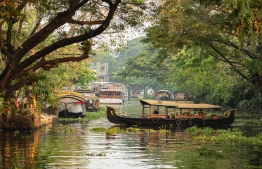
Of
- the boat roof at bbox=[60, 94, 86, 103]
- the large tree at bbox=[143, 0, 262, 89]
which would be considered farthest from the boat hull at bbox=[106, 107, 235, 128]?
the boat roof at bbox=[60, 94, 86, 103]

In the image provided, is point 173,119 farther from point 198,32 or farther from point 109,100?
point 109,100

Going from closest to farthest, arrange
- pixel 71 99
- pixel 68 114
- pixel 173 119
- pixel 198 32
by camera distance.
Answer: pixel 198 32
pixel 173 119
pixel 71 99
pixel 68 114

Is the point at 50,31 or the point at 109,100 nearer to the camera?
the point at 50,31

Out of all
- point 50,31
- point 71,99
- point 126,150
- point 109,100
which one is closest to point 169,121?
point 71,99

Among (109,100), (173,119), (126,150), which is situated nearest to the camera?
(126,150)

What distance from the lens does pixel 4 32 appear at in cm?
2727

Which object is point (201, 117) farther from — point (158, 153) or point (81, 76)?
point (81, 76)

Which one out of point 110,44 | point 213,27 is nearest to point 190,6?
point 213,27

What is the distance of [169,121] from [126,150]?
17.0 meters

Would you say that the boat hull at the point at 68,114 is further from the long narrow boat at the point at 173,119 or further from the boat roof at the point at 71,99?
the long narrow boat at the point at 173,119

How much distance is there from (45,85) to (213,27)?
10836 mm

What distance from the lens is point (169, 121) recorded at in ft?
134

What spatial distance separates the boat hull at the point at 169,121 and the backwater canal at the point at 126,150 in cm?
460

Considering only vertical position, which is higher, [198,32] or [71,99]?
[198,32]
